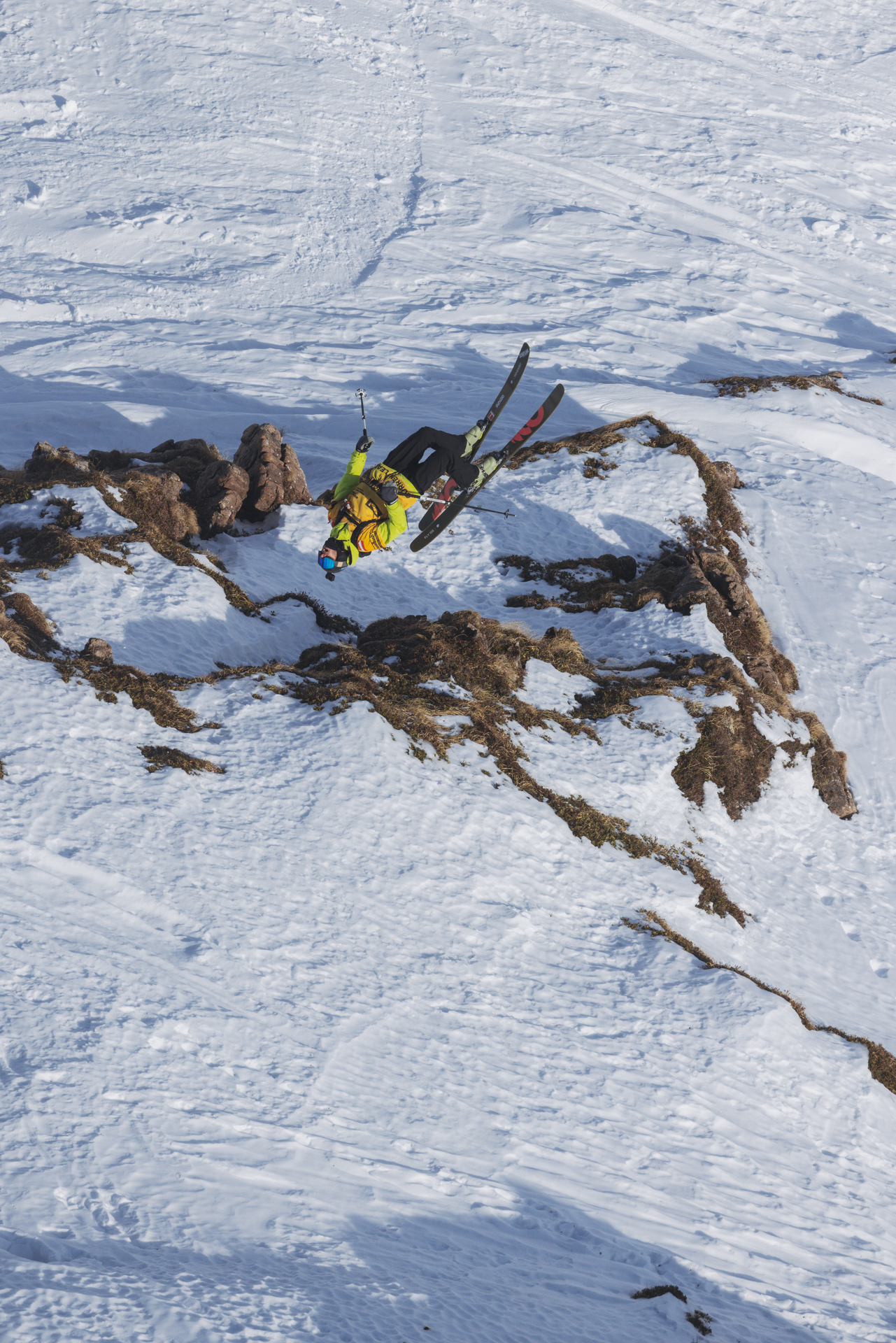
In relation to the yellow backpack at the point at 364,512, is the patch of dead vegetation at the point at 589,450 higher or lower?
lower

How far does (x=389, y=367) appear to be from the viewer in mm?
30266

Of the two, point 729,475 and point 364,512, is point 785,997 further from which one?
point 729,475

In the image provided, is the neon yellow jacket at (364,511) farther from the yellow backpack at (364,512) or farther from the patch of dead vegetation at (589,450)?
the patch of dead vegetation at (589,450)

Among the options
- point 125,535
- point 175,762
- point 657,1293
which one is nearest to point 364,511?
point 175,762

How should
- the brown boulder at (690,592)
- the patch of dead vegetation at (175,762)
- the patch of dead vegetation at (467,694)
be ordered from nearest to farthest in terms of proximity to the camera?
the patch of dead vegetation at (175,762)
the patch of dead vegetation at (467,694)
the brown boulder at (690,592)

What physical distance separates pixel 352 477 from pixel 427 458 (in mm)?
1470

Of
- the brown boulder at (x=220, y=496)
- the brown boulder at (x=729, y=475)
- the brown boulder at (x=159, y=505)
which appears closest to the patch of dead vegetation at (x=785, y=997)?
the brown boulder at (x=159, y=505)

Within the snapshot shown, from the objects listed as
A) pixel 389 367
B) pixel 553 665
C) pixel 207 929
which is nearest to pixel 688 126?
pixel 389 367

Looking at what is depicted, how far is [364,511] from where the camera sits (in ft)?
45.0

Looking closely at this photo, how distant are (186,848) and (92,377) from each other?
21.1 meters

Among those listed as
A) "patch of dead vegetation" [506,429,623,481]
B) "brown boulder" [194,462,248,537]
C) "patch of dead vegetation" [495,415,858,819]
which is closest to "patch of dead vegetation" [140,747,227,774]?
"patch of dead vegetation" [495,415,858,819]

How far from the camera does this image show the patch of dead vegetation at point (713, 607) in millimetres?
16781

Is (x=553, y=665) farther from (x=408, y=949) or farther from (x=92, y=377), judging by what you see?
(x=92, y=377)

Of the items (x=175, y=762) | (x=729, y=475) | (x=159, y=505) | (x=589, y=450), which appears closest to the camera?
(x=175, y=762)
